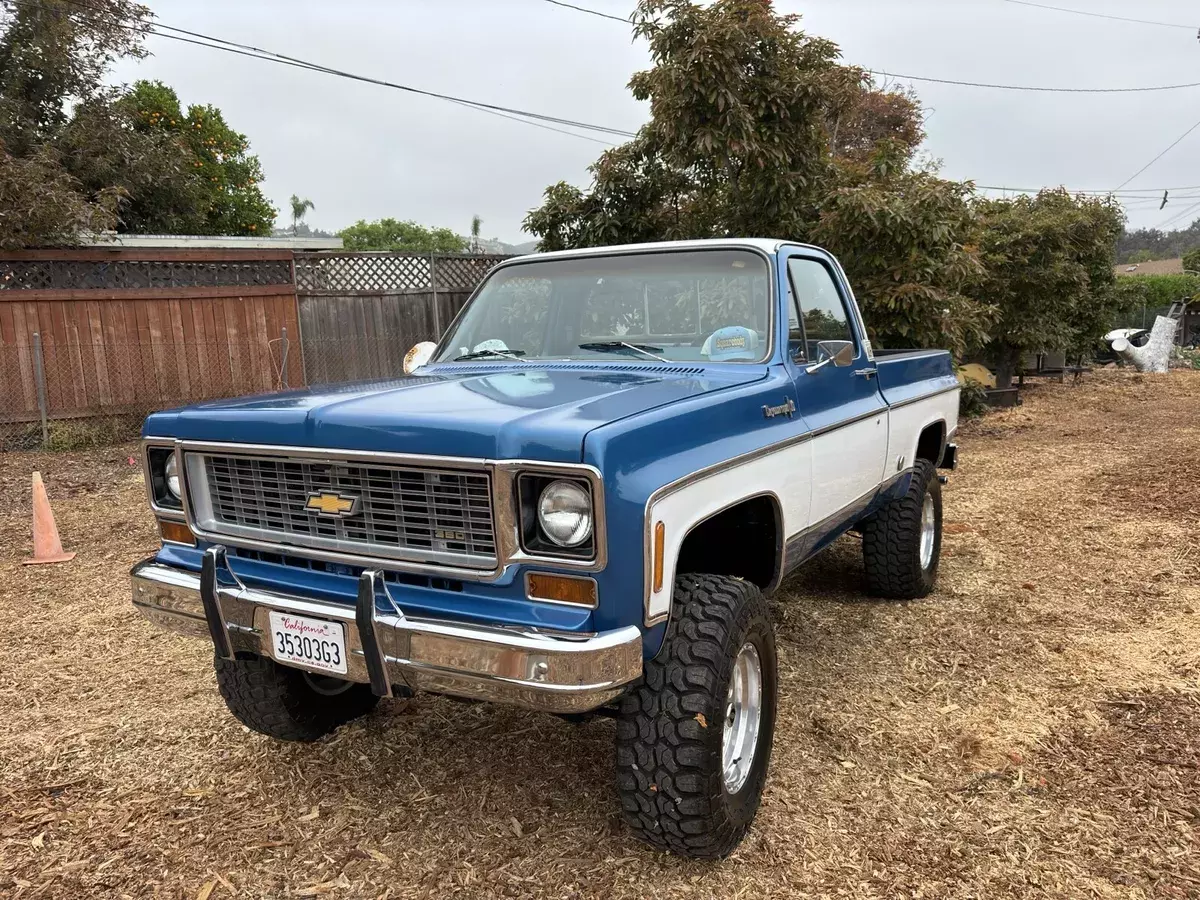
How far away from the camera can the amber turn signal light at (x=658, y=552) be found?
7.61 feet

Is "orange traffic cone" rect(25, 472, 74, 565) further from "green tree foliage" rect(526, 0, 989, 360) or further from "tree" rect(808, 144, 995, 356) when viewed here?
"tree" rect(808, 144, 995, 356)

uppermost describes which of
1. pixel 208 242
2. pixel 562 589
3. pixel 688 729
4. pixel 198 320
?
pixel 208 242

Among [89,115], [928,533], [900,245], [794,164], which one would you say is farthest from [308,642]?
[89,115]

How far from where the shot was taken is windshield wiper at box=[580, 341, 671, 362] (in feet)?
11.6

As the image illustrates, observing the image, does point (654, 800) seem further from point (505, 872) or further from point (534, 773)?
point (534, 773)

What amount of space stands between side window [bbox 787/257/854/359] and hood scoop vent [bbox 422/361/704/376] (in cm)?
56

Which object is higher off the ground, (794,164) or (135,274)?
(794,164)

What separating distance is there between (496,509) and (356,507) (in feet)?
1.64

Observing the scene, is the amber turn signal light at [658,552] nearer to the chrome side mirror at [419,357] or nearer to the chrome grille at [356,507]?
the chrome grille at [356,507]

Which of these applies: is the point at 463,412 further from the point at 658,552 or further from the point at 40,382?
the point at 40,382

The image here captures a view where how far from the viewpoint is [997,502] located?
7605 millimetres

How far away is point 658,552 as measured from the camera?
2.34 metres

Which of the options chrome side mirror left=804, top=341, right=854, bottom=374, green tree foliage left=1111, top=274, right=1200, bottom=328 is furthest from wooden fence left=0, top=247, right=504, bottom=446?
green tree foliage left=1111, top=274, right=1200, bottom=328

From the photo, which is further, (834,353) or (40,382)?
(40,382)
